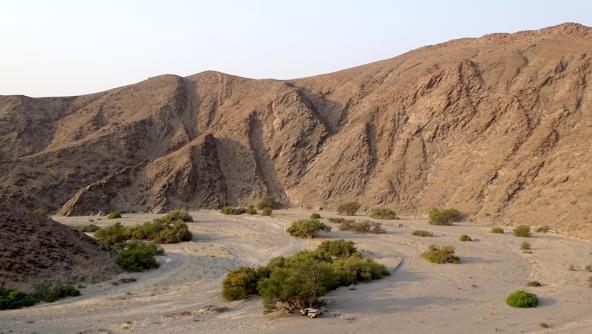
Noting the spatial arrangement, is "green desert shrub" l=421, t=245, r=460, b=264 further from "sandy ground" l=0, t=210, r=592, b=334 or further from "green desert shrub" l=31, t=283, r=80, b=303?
"green desert shrub" l=31, t=283, r=80, b=303

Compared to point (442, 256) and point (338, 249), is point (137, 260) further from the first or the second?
point (442, 256)

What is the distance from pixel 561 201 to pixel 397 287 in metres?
19.3

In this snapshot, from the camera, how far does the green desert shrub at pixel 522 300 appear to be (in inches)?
569

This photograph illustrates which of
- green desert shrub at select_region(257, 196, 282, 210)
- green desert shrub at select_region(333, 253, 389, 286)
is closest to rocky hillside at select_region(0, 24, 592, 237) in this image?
green desert shrub at select_region(257, 196, 282, 210)

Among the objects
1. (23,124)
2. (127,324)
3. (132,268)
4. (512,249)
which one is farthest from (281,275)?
(23,124)

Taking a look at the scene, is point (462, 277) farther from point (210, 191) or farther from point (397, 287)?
point (210, 191)

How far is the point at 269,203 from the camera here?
44.1 m

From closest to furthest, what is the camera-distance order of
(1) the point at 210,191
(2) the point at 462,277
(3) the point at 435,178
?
(2) the point at 462,277 → (3) the point at 435,178 → (1) the point at 210,191

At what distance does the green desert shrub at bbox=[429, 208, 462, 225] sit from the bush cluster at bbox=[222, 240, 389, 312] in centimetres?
1554

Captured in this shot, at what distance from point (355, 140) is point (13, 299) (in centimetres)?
3647

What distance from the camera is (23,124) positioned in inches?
2288

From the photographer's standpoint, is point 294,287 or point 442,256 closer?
point 294,287

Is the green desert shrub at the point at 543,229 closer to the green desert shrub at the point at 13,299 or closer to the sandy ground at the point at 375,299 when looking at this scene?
the sandy ground at the point at 375,299

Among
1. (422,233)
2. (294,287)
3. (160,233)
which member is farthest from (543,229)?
(294,287)
